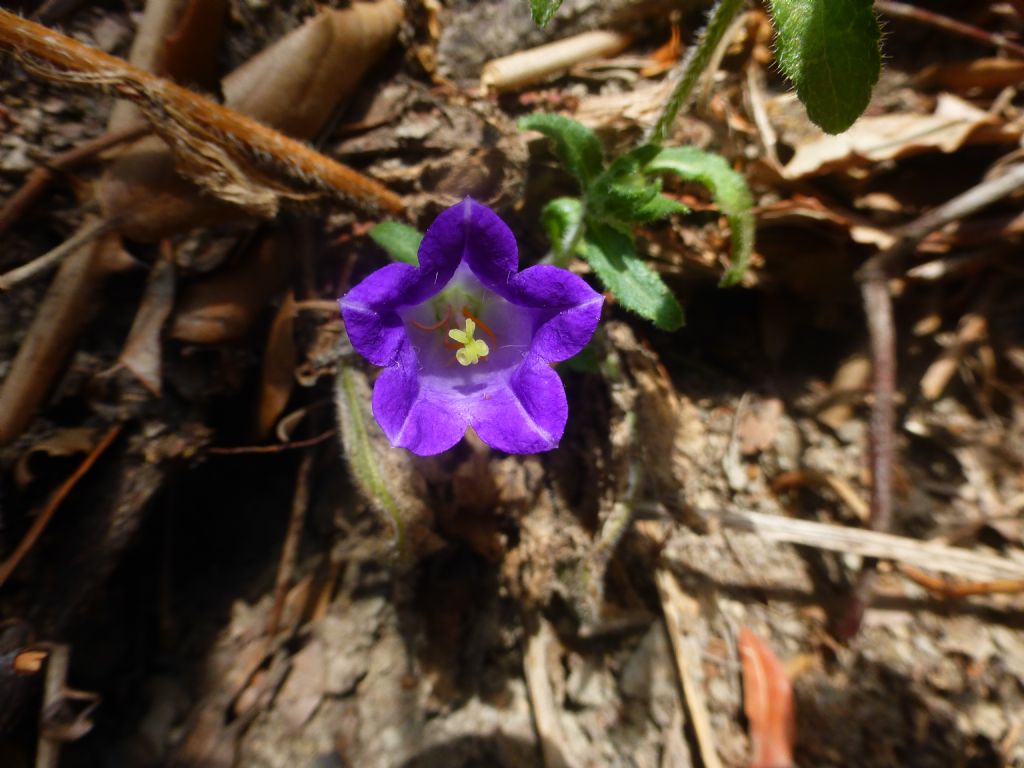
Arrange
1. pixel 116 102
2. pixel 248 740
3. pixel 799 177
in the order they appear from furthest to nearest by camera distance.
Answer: pixel 799 177 < pixel 248 740 < pixel 116 102

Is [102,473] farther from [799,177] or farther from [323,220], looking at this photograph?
[799,177]

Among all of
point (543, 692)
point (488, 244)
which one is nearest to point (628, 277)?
point (488, 244)

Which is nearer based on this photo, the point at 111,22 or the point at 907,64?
the point at 111,22

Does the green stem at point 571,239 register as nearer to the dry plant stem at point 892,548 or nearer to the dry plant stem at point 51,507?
the dry plant stem at point 892,548

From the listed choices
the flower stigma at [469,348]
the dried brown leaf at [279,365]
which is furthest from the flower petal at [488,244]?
the dried brown leaf at [279,365]

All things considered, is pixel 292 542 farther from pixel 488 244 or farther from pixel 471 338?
pixel 488 244

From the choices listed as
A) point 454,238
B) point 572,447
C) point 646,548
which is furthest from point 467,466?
point 454,238
